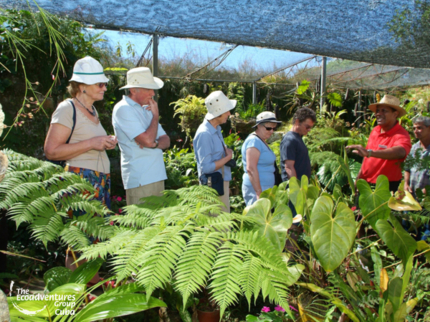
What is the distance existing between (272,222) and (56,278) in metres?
1.06

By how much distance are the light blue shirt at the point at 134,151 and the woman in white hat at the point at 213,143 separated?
486mm

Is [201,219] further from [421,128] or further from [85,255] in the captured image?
[421,128]

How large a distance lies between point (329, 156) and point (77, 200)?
3675mm

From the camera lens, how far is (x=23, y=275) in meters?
2.78

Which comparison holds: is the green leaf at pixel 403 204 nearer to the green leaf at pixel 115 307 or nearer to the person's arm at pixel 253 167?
the green leaf at pixel 115 307

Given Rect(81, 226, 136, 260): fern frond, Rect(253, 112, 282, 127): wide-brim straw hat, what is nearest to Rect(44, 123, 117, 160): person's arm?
Rect(81, 226, 136, 260): fern frond

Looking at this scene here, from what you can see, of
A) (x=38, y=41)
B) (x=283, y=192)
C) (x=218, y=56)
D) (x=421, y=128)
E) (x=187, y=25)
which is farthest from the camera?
(x=218, y=56)

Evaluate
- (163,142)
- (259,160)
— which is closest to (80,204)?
(163,142)

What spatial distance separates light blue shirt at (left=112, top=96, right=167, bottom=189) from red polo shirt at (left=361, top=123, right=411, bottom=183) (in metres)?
2.22

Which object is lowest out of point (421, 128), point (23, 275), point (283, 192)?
point (23, 275)

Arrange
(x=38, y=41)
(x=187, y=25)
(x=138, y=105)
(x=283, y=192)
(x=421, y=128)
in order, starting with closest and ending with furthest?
1. (x=283, y=192)
2. (x=138, y=105)
3. (x=421, y=128)
4. (x=38, y=41)
5. (x=187, y=25)

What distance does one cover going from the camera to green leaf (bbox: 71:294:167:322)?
1.10 meters

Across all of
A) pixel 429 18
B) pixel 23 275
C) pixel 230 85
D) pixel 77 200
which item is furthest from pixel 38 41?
pixel 230 85

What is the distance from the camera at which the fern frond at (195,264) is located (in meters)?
1.03
